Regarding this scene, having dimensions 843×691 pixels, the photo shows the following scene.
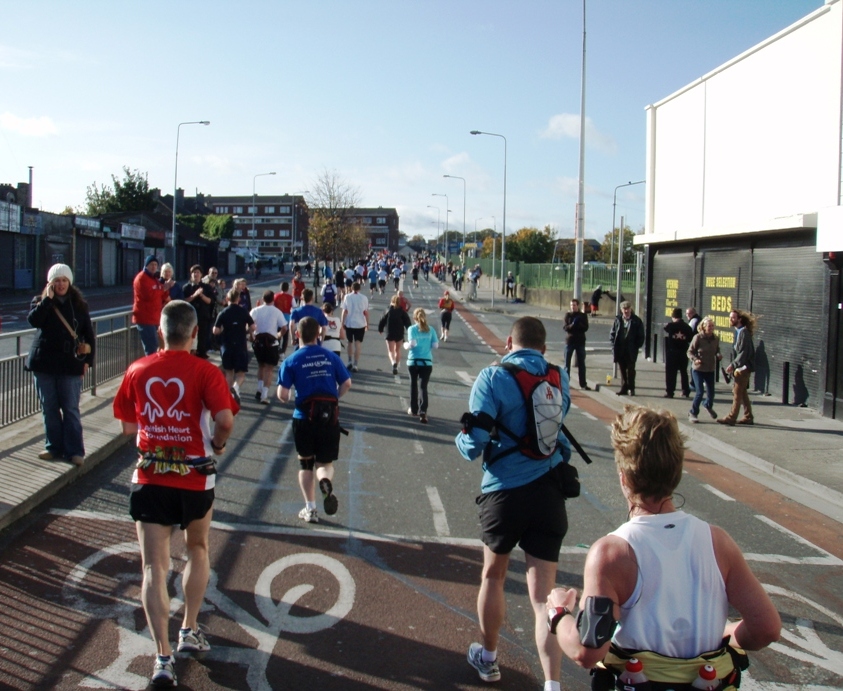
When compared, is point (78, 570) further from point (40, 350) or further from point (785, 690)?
point (785, 690)

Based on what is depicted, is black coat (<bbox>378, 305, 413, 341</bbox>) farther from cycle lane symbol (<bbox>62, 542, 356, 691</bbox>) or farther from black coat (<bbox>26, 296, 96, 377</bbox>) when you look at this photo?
cycle lane symbol (<bbox>62, 542, 356, 691</bbox>)

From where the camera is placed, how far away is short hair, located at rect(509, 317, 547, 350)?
14.7ft

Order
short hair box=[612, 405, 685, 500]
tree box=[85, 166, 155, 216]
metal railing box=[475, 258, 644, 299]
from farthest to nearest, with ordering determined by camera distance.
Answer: tree box=[85, 166, 155, 216] → metal railing box=[475, 258, 644, 299] → short hair box=[612, 405, 685, 500]

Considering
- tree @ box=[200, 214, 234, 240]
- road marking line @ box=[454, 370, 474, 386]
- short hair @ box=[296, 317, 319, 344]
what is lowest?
road marking line @ box=[454, 370, 474, 386]

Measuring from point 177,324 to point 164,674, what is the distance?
1789 millimetres

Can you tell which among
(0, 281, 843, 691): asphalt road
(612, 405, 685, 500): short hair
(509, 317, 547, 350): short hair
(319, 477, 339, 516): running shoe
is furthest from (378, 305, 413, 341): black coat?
(612, 405, 685, 500): short hair

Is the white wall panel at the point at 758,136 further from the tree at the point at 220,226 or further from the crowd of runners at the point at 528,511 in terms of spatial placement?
the tree at the point at 220,226

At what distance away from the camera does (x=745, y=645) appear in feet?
8.13

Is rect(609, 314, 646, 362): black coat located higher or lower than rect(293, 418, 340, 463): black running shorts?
higher

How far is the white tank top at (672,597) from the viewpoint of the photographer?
7.92 ft

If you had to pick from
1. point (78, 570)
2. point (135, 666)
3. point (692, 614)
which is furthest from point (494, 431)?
point (78, 570)

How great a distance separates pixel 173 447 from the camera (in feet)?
14.3

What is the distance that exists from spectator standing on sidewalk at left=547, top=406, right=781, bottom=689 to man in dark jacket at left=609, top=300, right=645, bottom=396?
13256 millimetres

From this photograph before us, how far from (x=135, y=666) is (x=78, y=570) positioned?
1.57m
